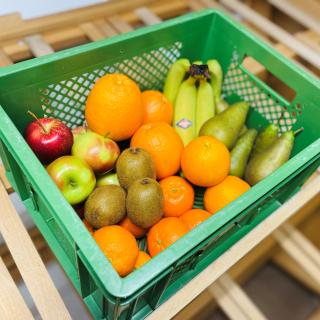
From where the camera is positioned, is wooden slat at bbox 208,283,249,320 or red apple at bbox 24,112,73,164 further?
wooden slat at bbox 208,283,249,320

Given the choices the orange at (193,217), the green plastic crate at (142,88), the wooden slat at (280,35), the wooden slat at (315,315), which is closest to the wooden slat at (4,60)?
the green plastic crate at (142,88)

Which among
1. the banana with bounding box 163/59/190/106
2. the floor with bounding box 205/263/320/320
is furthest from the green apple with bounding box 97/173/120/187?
the floor with bounding box 205/263/320/320

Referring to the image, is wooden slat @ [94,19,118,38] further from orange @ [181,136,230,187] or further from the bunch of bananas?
orange @ [181,136,230,187]

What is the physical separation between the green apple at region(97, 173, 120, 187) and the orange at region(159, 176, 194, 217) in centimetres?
8

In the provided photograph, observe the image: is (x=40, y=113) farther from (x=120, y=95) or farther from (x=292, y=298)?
(x=292, y=298)

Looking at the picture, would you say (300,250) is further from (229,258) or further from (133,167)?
(133,167)

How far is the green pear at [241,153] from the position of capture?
0.65 m

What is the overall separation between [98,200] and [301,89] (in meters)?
0.40

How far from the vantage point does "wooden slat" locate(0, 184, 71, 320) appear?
0.50 meters

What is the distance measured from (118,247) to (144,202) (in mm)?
71

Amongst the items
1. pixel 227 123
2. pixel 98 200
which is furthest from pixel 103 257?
pixel 227 123

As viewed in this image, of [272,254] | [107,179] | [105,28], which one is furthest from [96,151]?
[272,254]

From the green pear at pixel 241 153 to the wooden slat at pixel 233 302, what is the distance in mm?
274

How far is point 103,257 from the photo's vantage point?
0.37 meters
